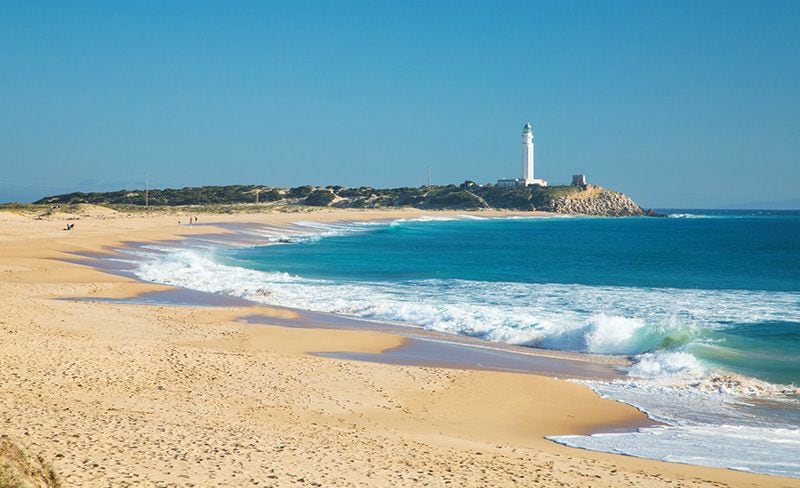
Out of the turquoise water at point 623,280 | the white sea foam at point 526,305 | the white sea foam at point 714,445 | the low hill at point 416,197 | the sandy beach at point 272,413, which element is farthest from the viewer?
the low hill at point 416,197

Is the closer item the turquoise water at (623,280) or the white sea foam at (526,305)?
the turquoise water at (623,280)

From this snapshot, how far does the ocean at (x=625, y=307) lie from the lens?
35.4ft

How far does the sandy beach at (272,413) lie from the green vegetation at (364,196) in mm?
117117

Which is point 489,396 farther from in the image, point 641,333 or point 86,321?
point 86,321

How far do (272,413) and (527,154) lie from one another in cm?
14210

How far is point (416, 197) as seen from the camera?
15200cm

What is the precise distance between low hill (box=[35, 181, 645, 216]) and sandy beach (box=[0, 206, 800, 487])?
383 feet

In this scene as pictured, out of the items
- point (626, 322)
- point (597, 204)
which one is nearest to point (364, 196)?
point (597, 204)

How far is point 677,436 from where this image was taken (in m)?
10.2

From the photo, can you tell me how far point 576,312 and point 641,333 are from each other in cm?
404

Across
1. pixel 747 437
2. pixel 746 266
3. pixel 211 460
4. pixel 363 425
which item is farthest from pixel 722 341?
pixel 746 266

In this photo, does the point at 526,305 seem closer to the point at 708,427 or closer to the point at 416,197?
the point at 708,427

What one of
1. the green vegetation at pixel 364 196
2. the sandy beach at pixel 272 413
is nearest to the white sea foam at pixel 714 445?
the sandy beach at pixel 272 413

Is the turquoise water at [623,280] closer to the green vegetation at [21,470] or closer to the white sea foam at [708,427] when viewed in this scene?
the white sea foam at [708,427]
